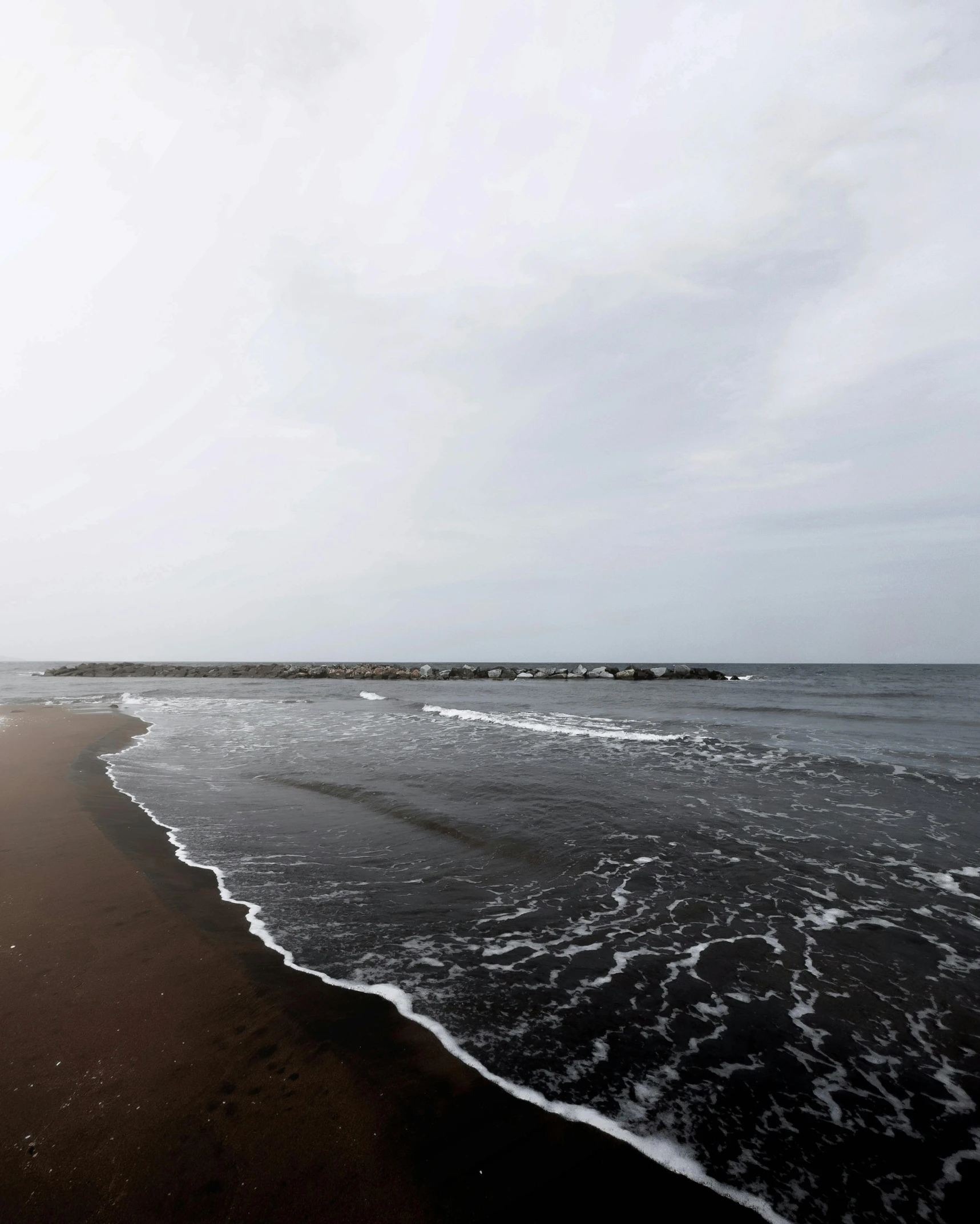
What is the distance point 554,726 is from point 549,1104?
62.8 feet

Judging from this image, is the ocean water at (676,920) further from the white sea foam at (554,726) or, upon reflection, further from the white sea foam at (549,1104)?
the white sea foam at (554,726)

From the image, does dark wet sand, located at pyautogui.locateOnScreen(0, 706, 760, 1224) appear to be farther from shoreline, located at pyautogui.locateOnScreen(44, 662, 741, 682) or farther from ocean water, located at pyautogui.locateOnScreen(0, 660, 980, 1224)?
shoreline, located at pyautogui.locateOnScreen(44, 662, 741, 682)

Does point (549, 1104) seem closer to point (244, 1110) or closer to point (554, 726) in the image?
point (244, 1110)

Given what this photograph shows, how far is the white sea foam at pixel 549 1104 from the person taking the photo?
300cm

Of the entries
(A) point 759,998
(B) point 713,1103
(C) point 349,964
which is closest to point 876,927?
(A) point 759,998

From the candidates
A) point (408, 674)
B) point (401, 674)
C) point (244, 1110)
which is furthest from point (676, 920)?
point (401, 674)

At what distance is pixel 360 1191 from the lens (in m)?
2.90

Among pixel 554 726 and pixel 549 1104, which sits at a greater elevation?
pixel 549 1104

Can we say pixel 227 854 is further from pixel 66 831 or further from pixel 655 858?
pixel 655 858

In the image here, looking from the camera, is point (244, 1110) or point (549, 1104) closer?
point (244, 1110)

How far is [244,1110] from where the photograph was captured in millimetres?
3432

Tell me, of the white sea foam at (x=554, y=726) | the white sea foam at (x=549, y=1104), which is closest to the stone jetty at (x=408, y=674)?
the white sea foam at (x=554, y=726)

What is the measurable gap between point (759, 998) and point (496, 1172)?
319 centimetres

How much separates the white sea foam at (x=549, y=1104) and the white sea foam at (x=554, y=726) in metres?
15.1
